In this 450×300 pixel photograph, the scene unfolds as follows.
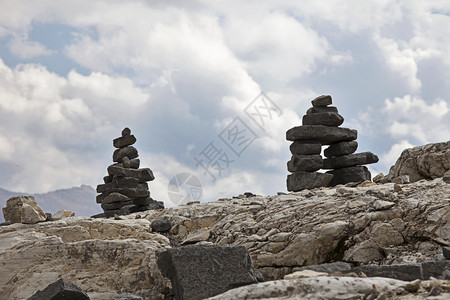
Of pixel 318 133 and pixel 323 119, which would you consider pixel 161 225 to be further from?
pixel 323 119

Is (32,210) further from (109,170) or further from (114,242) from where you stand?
(109,170)

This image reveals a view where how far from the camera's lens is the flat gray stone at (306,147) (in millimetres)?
19036

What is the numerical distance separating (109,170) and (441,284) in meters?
19.9

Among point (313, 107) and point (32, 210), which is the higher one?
point (313, 107)

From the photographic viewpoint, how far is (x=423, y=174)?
1540cm

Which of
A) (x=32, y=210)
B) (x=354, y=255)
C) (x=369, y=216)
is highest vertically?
(x=32, y=210)

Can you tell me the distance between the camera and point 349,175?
19.5 meters

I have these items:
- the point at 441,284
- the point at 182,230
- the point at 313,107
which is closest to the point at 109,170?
the point at 313,107

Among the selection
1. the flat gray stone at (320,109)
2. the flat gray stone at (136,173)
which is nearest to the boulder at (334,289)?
the flat gray stone at (320,109)

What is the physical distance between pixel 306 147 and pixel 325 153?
1.78 metres

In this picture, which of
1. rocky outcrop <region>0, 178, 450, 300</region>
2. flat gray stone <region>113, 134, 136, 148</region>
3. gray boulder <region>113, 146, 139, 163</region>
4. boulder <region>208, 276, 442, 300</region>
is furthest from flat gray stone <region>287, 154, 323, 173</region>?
boulder <region>208, 276, 442, 300</region>

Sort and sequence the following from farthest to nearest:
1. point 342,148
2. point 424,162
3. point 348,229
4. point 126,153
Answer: point 126,153
point 342,148
point 424,162
point 348,229

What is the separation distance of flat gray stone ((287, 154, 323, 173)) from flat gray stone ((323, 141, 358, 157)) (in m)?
1.28

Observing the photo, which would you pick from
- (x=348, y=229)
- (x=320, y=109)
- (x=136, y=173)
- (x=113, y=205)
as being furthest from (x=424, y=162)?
(x=113, y=205)
